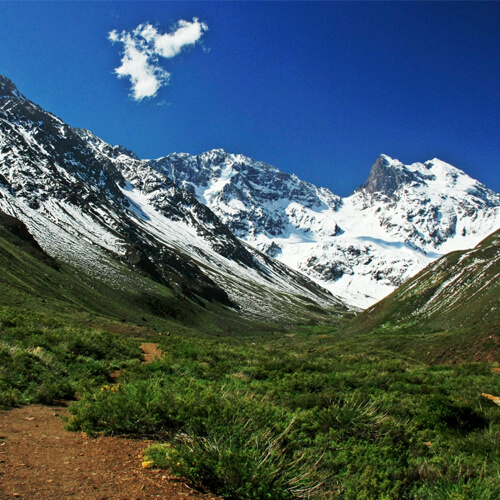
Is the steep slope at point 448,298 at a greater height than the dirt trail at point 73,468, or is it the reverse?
the steep slope at point 448,298

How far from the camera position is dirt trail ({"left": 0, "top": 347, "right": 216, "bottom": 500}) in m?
5.76

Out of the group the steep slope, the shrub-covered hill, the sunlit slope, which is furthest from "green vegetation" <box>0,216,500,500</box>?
the steep slope

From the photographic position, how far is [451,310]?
68.5m

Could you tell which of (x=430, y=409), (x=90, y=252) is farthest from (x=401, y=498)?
(x=90, y=252)

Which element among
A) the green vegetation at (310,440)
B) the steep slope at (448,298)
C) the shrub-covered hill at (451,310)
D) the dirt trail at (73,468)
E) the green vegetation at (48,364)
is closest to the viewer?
the dirt trail at (73,468)

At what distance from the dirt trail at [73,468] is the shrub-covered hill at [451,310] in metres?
35.5

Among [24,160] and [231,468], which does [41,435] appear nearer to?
[231,468]

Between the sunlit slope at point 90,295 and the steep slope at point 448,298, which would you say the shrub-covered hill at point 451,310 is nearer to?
the steep slope at point 448,298

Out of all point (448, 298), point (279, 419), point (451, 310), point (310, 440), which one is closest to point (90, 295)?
point (451, 310)

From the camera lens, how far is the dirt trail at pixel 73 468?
5.76 metres

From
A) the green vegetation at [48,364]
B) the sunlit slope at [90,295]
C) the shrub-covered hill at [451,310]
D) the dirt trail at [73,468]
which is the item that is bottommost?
the sunlit slope at [90,295]

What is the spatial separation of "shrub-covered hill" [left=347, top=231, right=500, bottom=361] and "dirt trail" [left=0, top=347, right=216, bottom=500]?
35.5 meters

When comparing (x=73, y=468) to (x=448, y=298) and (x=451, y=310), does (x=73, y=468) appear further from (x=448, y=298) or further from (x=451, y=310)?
(x=448, y=298)

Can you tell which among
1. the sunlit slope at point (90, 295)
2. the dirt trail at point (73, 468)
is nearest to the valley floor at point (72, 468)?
the dirt trail at point (73, 468)
